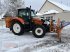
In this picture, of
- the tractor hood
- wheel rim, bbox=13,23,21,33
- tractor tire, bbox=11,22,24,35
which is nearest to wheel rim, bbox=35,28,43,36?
the tractor hood

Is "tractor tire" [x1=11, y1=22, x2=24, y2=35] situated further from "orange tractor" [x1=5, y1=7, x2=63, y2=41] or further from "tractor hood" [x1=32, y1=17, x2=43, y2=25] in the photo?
"tractor hood" [x1=32, y1=17, x2=43, y2=25]

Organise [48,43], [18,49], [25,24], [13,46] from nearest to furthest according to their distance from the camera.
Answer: [18,49] → [13,46] → [48,43] → [25,24]

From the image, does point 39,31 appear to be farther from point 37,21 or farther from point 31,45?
point 31,45

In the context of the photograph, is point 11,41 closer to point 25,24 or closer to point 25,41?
point 25,41

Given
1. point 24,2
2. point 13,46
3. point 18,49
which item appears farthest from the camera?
point 24,2

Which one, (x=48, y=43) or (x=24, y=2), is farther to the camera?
(x=24, y=2)

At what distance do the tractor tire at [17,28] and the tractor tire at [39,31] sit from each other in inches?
46.7

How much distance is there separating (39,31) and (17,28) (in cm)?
195

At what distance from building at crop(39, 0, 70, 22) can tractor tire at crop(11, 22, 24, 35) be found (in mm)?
19038

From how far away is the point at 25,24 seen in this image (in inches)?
Result: 578

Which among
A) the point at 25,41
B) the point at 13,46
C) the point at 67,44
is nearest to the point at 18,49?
the point at 13,46

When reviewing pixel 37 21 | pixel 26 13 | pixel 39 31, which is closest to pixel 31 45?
pixel 39 31

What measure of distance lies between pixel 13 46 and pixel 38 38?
9.02 feet

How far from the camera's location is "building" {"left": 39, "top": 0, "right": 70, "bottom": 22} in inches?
1318
